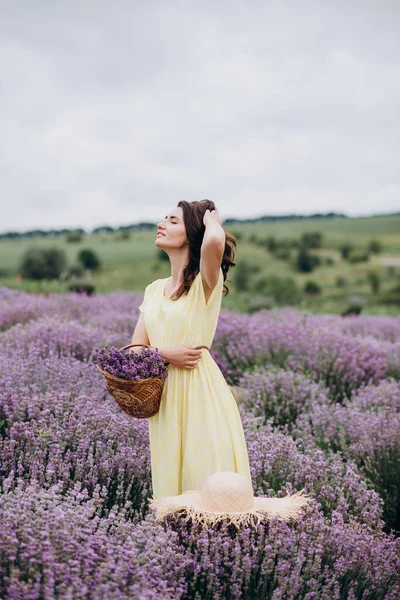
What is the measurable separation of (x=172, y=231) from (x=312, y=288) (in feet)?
78.4

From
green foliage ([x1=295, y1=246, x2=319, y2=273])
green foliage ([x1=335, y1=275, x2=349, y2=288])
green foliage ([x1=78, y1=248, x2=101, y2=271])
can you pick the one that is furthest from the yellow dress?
green foliage ([x1=295, y1=246, x2=319, y2=273])

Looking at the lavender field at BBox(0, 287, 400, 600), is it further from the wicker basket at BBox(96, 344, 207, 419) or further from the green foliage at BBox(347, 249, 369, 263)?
the green foliage at BBox(347, 249, 369, 263)

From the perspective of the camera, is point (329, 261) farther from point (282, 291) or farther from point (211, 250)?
point (211, 250)

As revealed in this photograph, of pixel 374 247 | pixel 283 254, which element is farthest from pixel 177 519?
pixel 374 247

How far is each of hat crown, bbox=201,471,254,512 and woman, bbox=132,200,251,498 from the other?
247 millimetres

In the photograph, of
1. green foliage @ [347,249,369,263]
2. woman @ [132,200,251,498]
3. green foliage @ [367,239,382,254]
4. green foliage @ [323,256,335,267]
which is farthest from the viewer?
green foliage @ [367,239,382,254]

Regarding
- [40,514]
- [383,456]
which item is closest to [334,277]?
[383,456]

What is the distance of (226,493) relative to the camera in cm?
262

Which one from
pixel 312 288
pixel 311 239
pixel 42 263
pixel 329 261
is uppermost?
pixel 311 239

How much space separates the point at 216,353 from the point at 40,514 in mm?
4164

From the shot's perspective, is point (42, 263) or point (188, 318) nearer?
point (188, 318)

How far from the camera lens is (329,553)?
281 cm

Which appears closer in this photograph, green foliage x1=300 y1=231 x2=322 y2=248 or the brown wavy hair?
the brown wavy hair

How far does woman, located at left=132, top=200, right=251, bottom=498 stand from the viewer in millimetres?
2926
